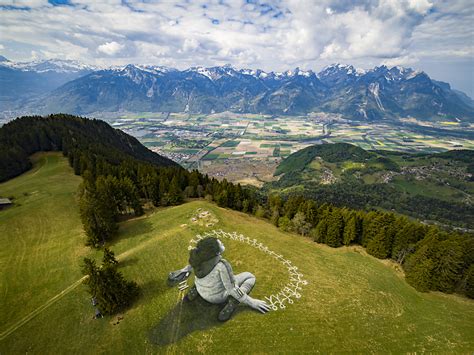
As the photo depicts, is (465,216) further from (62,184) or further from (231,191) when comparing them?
(62,184)

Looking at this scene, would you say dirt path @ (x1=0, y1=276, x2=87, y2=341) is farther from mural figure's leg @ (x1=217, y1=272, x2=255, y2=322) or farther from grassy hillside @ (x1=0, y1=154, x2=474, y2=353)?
mural figure's leg @ (x1=217, y1=272, x2=255, y2=322)

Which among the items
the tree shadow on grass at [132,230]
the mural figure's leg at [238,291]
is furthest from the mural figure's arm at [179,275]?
the tree shadow on grass at [132,230]

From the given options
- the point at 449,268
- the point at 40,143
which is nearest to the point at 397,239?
the point at 449,268

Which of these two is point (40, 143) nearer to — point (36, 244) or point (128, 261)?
point (36, 244)

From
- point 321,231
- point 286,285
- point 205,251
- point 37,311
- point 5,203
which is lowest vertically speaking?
point 321,231

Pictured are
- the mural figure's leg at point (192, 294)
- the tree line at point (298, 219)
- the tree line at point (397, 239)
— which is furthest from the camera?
the tree line at point (298, 219)

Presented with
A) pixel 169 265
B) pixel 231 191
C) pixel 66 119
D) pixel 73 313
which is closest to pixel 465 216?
pixel 231 191

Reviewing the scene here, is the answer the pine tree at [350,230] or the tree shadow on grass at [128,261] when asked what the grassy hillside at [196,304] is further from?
the pine tree at [350,230]
